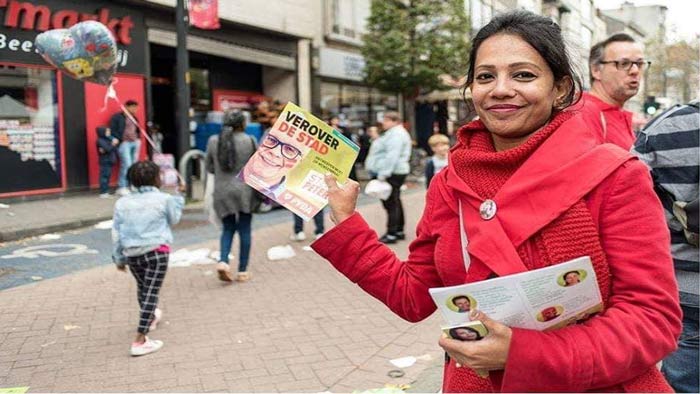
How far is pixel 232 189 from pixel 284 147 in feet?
15.3

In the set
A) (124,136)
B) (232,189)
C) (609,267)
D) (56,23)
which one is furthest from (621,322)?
(124,136)

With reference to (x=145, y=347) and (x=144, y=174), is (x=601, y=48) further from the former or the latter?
(x=145, y=347)

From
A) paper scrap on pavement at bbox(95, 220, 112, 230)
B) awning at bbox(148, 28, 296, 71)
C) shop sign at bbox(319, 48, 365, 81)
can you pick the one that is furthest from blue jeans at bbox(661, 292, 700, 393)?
shop sign at bbox(319, 48, 365, 81)

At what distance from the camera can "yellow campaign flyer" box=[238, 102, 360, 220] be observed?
6.32 ft

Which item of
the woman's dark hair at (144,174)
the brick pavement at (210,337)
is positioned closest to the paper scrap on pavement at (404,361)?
the brick pavement at (210,337)

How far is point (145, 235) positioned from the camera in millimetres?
4574

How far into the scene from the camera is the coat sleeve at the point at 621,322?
54.4 inches

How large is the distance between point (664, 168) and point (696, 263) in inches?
14.8

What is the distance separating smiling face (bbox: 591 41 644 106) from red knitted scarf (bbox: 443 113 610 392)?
2350 mm

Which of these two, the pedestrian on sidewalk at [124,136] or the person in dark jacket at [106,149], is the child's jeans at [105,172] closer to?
the person in dark jacket at [106,149]

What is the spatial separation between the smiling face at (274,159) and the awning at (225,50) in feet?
41.6

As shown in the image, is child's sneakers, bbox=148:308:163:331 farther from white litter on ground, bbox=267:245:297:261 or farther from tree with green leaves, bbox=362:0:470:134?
tree with green leaves, bbox=362:0:470:134

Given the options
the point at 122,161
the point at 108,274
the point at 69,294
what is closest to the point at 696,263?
the point at 69,294

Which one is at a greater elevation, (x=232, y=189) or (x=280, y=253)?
(x=232, y=189)
